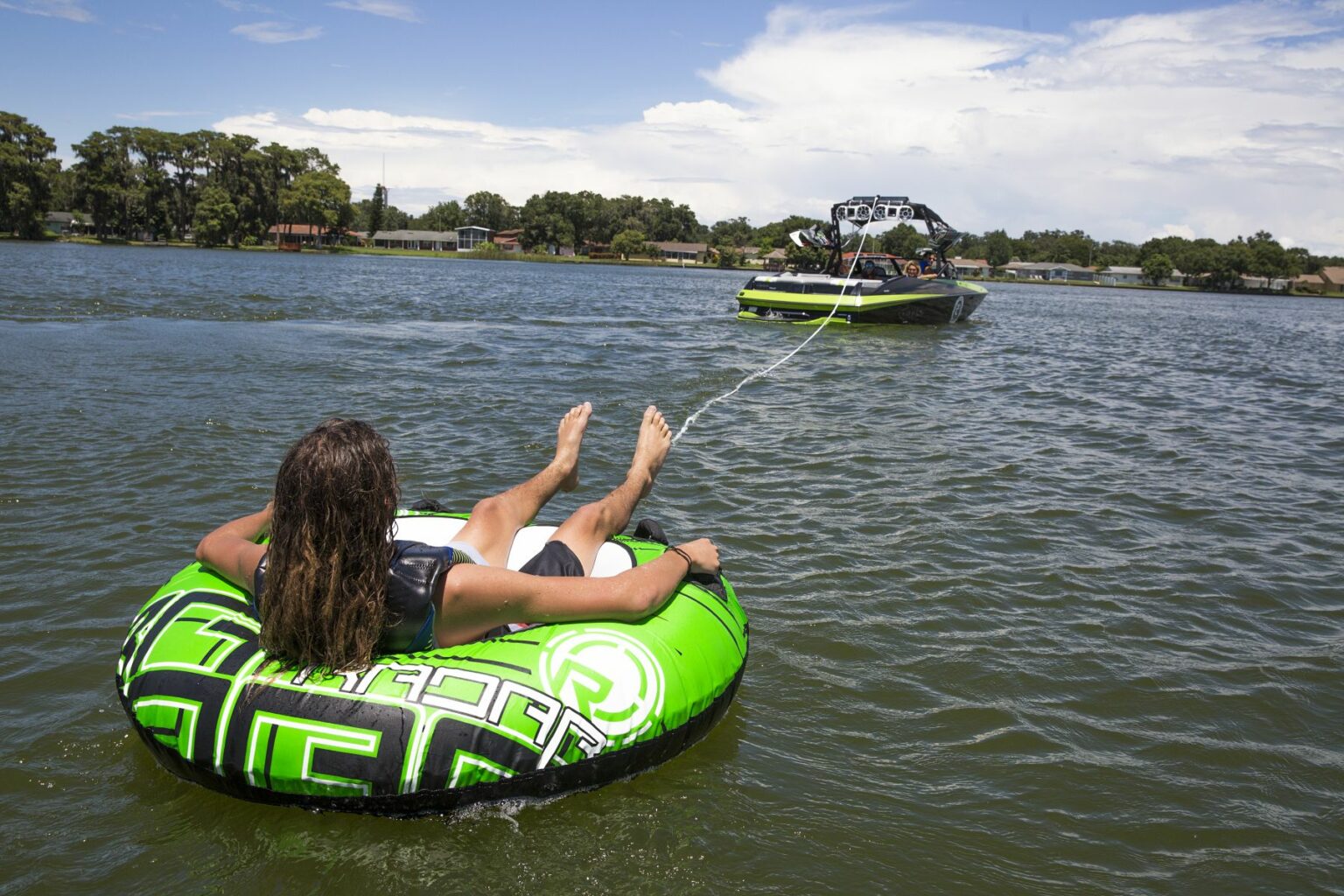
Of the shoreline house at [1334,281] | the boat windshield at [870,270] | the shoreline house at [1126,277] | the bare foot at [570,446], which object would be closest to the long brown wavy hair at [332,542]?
the bare foot at [570,446]

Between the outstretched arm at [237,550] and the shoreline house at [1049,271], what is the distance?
132 m

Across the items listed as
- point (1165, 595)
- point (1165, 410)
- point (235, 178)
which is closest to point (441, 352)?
point (1165, 410)

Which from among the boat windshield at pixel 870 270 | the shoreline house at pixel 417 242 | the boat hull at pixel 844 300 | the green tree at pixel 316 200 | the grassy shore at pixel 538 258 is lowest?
the boat hull at pixel 844 300

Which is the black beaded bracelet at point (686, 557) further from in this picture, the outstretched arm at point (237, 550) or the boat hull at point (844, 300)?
the boat hull at point (844, 300)

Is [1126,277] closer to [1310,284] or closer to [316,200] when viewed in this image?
[1310,284]

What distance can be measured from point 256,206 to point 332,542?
101 m

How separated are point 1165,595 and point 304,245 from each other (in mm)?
108494

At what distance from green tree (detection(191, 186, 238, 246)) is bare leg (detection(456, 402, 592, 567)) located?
90.3 meters

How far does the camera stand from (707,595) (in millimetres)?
4121

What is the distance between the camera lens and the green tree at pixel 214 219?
84125 mm

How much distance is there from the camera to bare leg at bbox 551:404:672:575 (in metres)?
4.21

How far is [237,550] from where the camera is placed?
142 inches

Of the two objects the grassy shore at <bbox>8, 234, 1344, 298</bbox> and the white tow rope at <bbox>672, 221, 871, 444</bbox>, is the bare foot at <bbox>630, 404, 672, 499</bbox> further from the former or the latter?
the grassy shore at <bbox>8, 234, 1344, 298</bbox>

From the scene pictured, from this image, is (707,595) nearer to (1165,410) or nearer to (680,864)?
(680,864)
